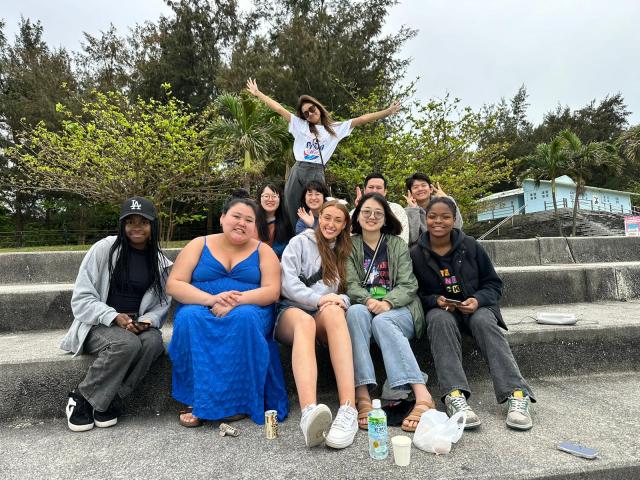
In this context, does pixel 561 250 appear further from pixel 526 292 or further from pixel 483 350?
pixel 483 350

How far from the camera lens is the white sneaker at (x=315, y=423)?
Result: 223 cm

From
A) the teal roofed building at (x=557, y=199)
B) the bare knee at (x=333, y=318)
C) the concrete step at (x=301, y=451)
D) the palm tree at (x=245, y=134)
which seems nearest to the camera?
the concrete step at (x=301, y=451)

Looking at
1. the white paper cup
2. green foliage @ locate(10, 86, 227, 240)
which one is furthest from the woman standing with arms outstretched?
green foliage @ locate(10, 86, 227, 240)

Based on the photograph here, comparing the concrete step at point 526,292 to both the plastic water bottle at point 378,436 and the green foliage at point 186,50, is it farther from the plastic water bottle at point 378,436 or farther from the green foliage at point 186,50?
the green foliage at point 186,50

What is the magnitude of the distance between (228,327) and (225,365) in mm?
233

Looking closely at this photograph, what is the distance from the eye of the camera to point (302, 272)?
10.4 ft

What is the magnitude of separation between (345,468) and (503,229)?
28.5 metres

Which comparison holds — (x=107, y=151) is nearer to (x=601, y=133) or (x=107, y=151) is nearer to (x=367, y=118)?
(x=367, y=118)

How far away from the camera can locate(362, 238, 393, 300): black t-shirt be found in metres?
3.17

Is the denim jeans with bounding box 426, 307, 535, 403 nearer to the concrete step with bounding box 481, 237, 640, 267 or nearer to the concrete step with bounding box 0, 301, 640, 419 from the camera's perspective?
the concrete step with bounding box 0, 301, 640, 419

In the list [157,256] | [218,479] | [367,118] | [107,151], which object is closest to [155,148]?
[107,151]

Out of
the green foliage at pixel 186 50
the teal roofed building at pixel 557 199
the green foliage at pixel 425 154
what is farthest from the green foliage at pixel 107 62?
the teal roofed building at pixel 557 199

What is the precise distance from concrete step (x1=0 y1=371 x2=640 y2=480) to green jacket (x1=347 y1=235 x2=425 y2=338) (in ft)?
2.49

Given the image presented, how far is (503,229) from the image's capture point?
27.9 meters
